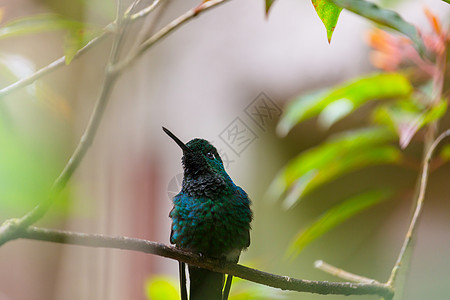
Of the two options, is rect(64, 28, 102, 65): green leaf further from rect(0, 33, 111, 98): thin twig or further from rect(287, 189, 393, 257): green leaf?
rect(287, 189, 393, 257): green leaf

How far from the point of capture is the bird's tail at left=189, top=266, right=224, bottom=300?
0.67m

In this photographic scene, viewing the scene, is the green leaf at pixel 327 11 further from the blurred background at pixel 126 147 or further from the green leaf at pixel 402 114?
the green leaf at pixel 402 114

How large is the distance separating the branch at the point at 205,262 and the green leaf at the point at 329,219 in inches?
12.6

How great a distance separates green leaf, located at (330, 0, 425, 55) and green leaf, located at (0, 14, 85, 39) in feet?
1.01

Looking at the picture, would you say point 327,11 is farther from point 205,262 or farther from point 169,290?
point 169,290

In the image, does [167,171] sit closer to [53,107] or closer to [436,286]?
[53,107]

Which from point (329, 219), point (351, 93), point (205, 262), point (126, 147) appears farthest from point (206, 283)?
point (351, 93)

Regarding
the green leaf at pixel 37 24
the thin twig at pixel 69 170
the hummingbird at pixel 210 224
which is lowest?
the hummingbird at pixel 210 224

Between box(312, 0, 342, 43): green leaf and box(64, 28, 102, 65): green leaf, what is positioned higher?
box(64, 28, 102, 65): green leaf

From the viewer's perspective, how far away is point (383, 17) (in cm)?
57

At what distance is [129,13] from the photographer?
55cm

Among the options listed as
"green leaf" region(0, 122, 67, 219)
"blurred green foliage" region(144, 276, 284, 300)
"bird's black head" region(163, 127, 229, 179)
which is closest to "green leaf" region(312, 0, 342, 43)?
"bird's black head" region(163, 127, 229, 179)

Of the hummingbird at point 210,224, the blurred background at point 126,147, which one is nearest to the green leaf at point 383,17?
the blurred background at point 126,147

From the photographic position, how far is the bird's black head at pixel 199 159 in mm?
527
